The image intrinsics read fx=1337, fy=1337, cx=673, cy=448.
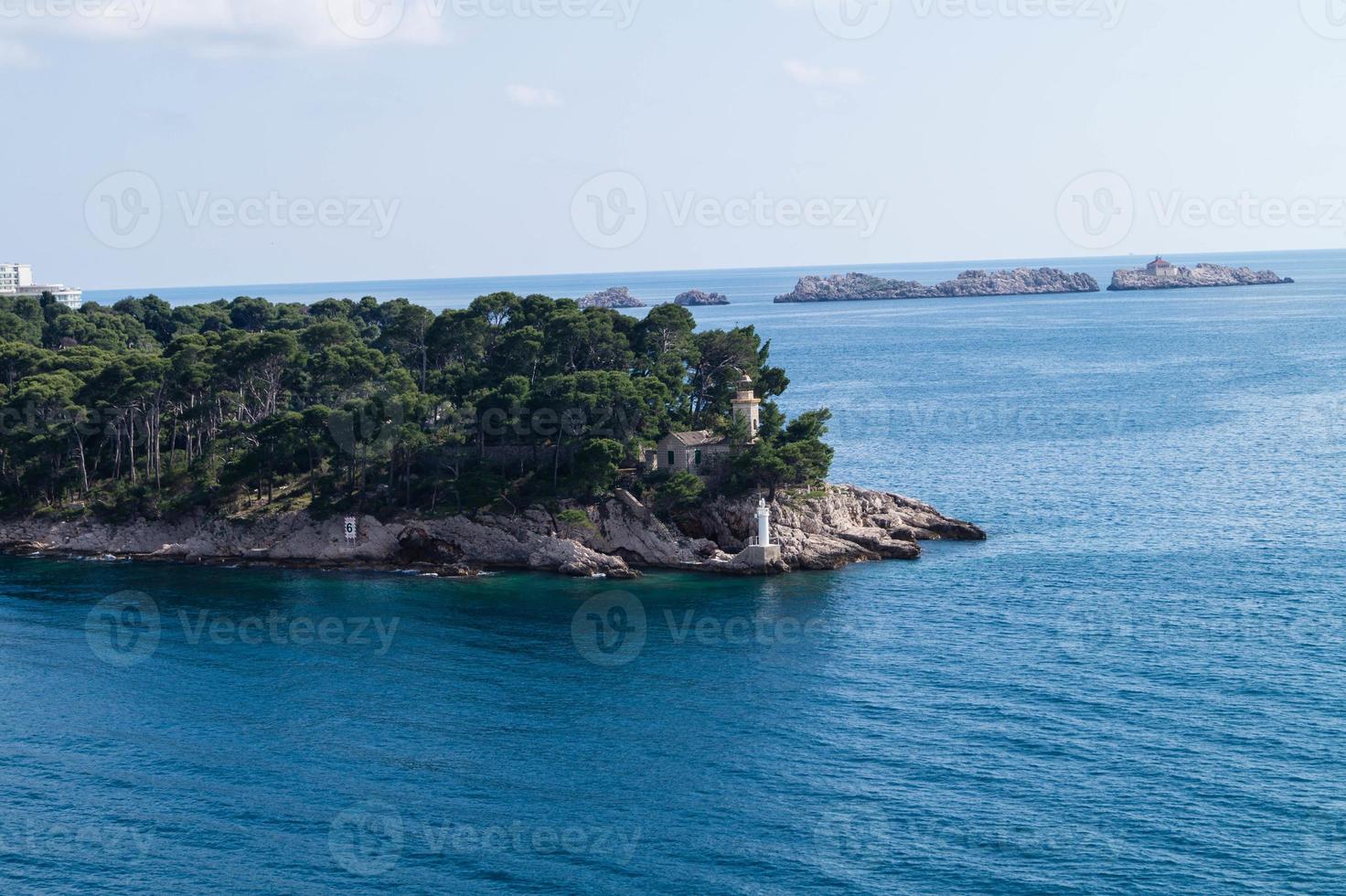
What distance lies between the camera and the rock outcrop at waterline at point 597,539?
2756 inches

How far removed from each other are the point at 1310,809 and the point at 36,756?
4018 cm

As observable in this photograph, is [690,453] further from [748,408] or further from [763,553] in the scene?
[763,553]

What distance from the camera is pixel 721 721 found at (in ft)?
154

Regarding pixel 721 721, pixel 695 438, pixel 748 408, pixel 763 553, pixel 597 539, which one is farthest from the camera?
pixel 748 408

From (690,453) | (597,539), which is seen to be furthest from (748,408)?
(597,539)

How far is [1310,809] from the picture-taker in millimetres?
38250

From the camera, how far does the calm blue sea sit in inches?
1442

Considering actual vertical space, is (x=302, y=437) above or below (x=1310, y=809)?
above

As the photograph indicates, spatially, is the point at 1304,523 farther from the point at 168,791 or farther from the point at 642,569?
the point at 168,791

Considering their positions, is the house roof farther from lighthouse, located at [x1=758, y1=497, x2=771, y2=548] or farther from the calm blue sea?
the calm blue sea

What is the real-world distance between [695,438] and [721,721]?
98.3 ft

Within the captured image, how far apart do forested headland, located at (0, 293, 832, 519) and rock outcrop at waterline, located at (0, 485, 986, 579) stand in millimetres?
1311

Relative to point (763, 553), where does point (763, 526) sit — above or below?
above


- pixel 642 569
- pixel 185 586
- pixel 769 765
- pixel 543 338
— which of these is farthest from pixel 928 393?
pixel 769 765
